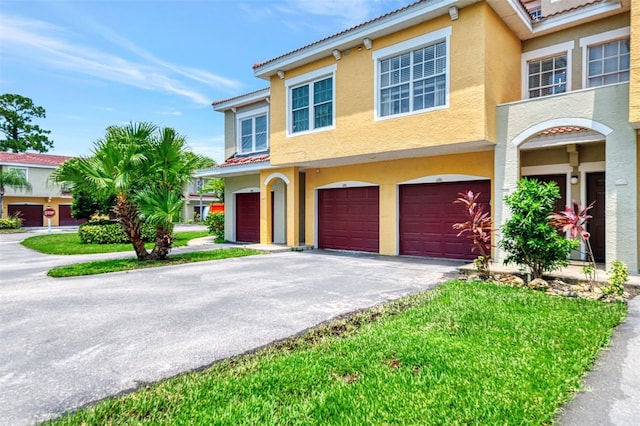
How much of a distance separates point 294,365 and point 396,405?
1.28 meters

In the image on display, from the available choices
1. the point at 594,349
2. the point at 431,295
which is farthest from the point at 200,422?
the point at 431,295

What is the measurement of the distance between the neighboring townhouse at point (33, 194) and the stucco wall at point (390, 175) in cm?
3415

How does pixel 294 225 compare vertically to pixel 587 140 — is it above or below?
below

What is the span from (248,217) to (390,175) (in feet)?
29.1

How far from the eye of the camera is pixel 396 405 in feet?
10.9

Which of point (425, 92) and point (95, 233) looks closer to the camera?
point (425, 92)

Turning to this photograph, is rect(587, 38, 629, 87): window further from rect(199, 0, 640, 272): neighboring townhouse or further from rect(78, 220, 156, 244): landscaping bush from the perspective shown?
rect(78, 220, 156, 244): landscaping bush

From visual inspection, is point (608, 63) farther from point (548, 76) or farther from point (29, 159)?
point (29, 159)

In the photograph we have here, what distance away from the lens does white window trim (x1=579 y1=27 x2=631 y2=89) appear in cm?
1052

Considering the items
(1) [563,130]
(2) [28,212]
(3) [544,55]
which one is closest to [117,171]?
(1) [563,130]

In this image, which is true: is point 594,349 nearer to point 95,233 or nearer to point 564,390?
point 564,390

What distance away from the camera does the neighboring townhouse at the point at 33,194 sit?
38.6 meters

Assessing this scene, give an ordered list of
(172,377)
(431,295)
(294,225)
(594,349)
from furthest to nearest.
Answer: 1. (294,225)
2. (431,295)
3. (594,349)
4. (172,377)

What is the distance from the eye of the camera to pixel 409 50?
37.0ft
